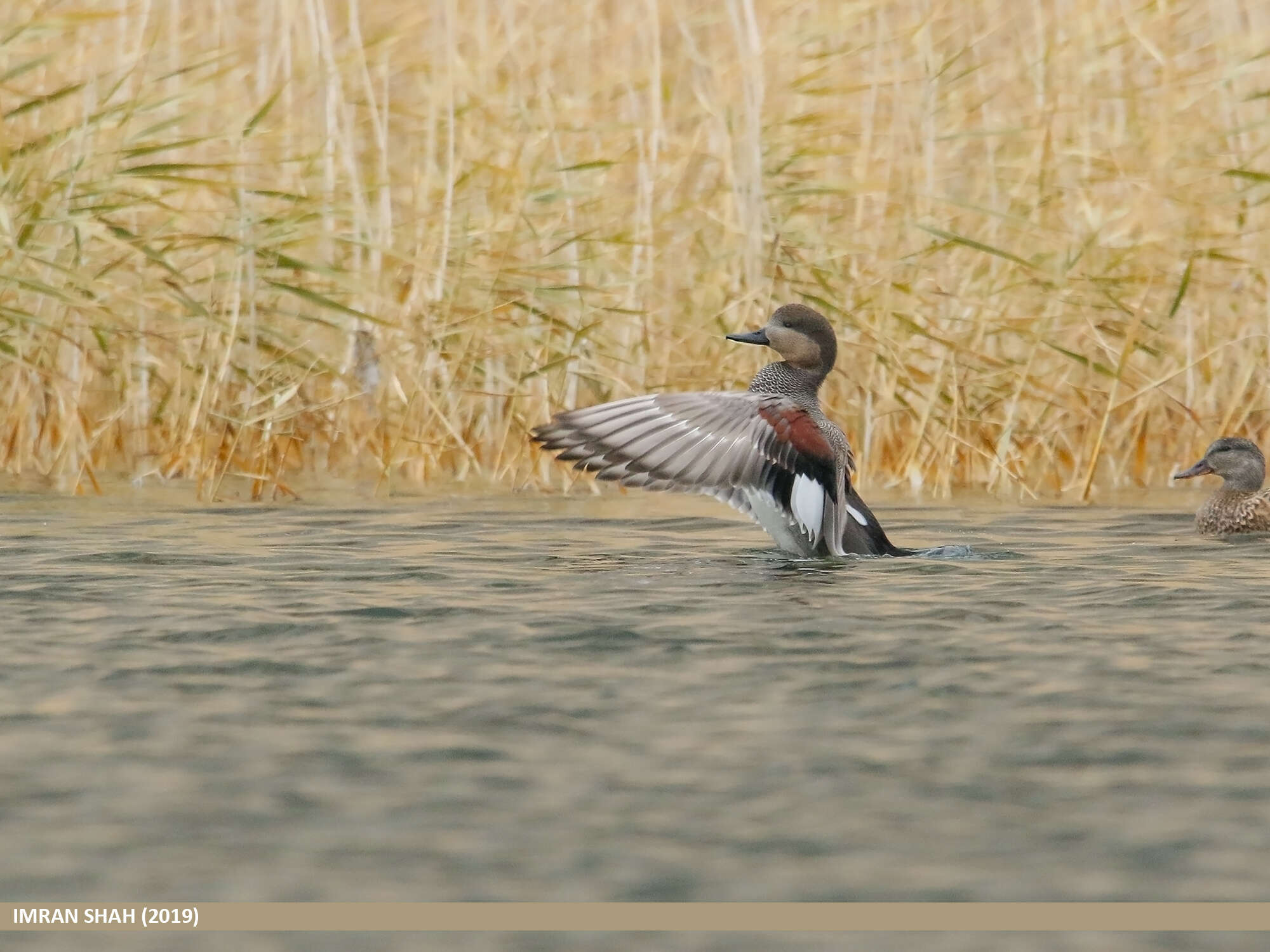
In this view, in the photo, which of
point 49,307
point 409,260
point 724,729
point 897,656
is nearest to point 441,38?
point 409,260

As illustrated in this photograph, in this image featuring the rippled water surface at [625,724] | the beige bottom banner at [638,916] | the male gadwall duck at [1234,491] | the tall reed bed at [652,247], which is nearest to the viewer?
the beige bottom banner at [638,916]

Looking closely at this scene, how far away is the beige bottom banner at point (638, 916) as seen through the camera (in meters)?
2.52

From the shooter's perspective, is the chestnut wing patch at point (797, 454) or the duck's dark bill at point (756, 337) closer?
the chestnut wing patch at point (797, 454)

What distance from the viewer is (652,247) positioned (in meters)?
8.52

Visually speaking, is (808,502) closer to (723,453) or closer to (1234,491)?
(723,453)

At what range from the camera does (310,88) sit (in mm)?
8539

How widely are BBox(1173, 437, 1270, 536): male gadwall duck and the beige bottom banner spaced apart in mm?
4513

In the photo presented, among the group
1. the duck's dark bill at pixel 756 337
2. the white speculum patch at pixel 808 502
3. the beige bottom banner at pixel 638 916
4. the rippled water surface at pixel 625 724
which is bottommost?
the beige bottom banner at pixel 638 916

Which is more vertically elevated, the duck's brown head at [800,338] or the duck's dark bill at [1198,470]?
the duck's brown head at [800,338]

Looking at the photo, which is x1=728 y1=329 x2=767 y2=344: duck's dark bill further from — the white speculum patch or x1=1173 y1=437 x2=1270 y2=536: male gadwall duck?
x1=1173 y1=437 x2=1270 y2=536: male gadwall duck

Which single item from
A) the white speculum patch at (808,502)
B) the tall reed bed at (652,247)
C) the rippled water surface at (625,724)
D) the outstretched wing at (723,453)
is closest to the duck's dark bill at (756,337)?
the outstretched wing at (723,453)

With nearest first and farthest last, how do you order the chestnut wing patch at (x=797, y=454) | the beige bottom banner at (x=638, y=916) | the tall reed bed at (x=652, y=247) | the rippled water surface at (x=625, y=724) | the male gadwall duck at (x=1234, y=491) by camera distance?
1. the beige bottom banner at (x=638, y=916)
2. the rippled water surface at (x=625, y=724)
3. the chestnut wing patch at (x=797, y=454)
4. the male gadwall duck at (x=1234, y=491)
5. the tall reed bed at (x=652, y=247)

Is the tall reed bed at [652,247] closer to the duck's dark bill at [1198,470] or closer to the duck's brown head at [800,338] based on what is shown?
the duck's dark bill at [1198,470]

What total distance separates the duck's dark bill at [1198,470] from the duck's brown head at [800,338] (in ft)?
6.38
